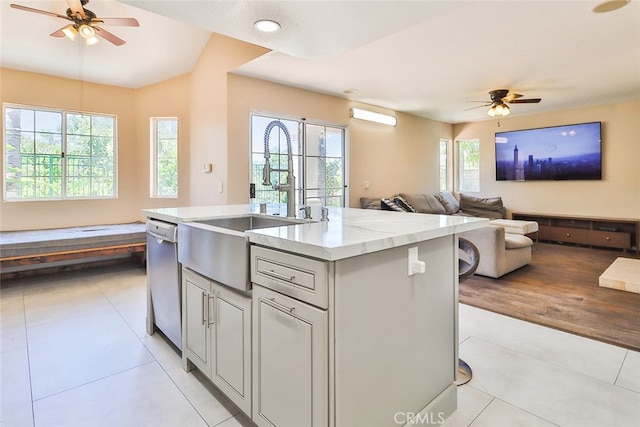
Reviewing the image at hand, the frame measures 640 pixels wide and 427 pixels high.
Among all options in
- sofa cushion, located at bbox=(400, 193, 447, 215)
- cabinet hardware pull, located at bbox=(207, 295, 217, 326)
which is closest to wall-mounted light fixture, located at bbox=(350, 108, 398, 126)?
sofa cushion, located at bbox=(400, 193, 447, 215)

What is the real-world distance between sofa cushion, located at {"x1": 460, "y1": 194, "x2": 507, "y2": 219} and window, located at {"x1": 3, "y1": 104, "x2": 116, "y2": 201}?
256 inches

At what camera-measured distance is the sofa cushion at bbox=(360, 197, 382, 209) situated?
5445 millimetres

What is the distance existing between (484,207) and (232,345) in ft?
21.0

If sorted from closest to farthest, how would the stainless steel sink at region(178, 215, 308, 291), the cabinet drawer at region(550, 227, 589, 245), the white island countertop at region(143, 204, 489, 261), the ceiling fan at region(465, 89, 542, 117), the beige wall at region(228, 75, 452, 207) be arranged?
1. the white island countertop at region(143, 204, 489, 261)
2. the stainless steel sink at region(178, 215, 308, 291)
3. the beige wall at region(228, 75, 452, 207)
4. the ceiling fan at region(465, 89, 542, 117)
5. the cabinet drawer at region(550, 227, 589, 245)

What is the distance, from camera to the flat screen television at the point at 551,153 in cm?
582

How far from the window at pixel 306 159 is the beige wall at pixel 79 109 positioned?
2.08 meters

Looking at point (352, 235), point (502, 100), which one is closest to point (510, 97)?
point (502, 100)

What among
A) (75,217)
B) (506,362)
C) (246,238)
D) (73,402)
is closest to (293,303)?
(246,238)

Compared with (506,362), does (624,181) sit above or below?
above

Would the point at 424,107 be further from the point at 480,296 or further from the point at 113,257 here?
the point at 113,257

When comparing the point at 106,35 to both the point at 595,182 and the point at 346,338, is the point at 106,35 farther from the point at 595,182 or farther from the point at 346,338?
the point at 595,182

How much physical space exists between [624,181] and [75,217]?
8.63 metres

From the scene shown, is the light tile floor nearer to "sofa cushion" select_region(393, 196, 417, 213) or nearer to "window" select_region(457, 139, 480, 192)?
"sofa cushion" select_region(393, 196, 417, 213)

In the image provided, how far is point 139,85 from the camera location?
494 centimetres
